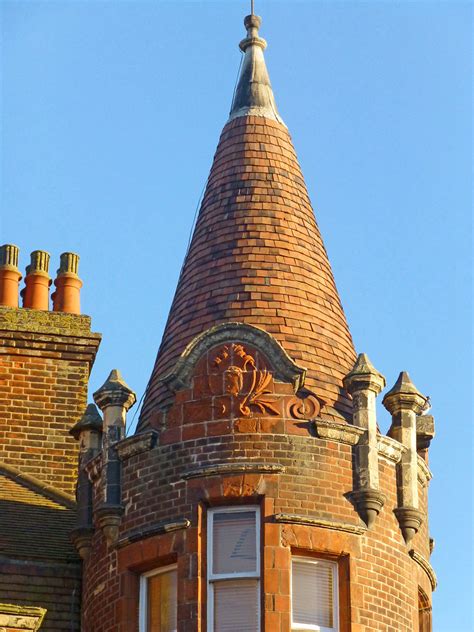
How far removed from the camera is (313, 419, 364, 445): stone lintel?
26875 mm

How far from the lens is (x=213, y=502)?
2644 centimetres

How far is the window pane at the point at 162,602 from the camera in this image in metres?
26.2

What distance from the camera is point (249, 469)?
2639cm

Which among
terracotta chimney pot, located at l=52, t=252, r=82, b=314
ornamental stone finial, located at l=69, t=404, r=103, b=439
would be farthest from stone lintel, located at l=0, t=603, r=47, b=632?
terracotta chimney pot, located at l=52, t=252, r=82, b=314

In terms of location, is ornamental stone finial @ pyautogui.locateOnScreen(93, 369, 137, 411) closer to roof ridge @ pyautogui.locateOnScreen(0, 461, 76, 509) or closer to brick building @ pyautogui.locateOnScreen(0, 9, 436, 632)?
brick building @ pyautogui.locateOnScreen(0, 9, 436, 632)

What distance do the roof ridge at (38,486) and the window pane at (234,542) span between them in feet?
17.5

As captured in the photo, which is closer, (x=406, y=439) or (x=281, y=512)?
(x=281, y=512)

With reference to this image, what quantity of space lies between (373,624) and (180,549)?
2.73m

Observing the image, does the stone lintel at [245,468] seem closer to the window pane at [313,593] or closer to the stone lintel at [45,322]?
the window pane at [313,593]

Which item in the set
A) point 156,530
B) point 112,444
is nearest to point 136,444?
point 112,444

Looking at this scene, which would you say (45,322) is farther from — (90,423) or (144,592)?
(144,592)

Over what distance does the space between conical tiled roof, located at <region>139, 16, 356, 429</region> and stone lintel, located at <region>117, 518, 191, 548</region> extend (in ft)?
6.42

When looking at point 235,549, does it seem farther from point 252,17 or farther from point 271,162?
point 252,17

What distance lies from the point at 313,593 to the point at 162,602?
205 cm
